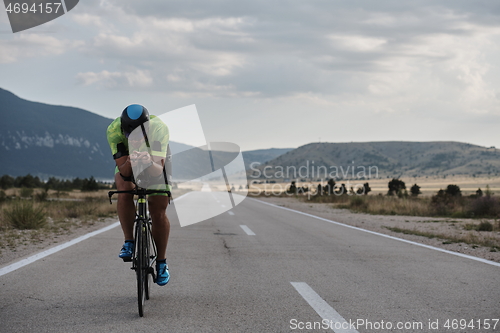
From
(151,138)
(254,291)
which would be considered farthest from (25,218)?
(151,138)

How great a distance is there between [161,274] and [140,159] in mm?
1412

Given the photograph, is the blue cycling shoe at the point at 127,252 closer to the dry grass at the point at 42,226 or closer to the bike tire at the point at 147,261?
the bike tire at the point at 147,261

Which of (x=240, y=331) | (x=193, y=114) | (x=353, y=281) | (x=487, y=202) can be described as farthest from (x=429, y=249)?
Answer: (x=487, y=202)

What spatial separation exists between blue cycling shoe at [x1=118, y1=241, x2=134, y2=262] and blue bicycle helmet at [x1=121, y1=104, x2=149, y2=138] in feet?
3.86

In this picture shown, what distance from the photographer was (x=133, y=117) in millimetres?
5016

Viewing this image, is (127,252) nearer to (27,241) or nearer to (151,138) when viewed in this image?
(151,138)

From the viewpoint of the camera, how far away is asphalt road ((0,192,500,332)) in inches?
187

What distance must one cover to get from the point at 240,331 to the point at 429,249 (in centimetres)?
693

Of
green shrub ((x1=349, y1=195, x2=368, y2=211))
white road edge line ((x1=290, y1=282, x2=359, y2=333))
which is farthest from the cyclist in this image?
green shrub ((x1=349, y1=195, x2=368, y2=211))

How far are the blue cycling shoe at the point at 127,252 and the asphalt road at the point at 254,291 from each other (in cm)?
51

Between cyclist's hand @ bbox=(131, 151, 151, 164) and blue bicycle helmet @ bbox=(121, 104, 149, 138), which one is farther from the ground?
blue bicycle helmet @ bbox=(121, 104, 149, 138)

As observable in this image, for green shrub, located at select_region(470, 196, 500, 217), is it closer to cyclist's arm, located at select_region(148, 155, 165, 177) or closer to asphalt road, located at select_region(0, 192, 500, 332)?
asphalt road, located at select_region(0, 192, 500, 332)

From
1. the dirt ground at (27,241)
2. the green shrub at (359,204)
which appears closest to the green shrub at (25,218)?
the dirt ground at (27,241)

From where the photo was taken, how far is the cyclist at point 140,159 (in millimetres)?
5035
